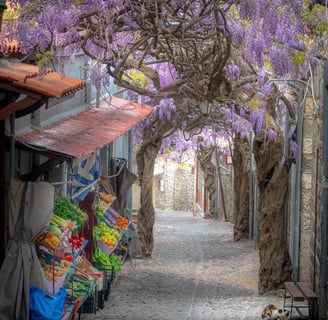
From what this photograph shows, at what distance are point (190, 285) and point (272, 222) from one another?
2.42 metres

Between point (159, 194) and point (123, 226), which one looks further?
point (159, 194)

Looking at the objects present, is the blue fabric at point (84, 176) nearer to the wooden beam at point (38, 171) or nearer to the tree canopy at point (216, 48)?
the tree canopy at point (216, 48)

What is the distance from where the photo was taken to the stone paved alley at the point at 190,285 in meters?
12.7

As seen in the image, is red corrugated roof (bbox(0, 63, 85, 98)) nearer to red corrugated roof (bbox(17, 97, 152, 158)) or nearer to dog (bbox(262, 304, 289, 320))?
red corrugated roof (bbox(17, 97, 152, 158))

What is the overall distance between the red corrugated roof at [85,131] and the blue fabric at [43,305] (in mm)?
1271

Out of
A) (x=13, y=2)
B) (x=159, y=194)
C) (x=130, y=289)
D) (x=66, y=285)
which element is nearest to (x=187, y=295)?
(x=130, y=289)

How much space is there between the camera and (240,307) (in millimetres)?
13094

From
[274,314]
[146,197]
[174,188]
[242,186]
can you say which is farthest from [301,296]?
[174,188]

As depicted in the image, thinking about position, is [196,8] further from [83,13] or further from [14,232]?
[14,232]

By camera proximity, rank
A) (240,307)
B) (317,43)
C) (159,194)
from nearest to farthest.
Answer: (317,43) < (240,307) < (159,194)

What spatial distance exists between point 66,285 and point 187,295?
5.35m

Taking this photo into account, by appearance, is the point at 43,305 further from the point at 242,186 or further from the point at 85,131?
the point at 242,186

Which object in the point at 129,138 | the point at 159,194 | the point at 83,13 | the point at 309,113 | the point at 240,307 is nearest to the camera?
the point at 83,13

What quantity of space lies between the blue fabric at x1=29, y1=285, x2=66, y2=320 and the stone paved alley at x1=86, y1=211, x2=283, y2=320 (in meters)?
3.74
